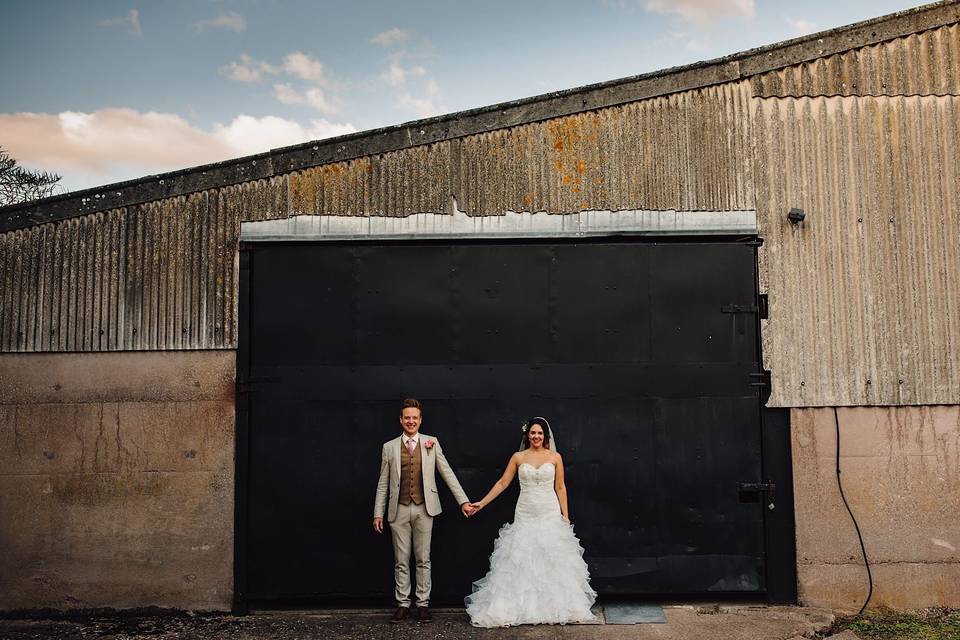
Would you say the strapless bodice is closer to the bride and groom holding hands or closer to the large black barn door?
the bride and groom holding hands

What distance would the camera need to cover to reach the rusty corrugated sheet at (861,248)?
20.2 ft

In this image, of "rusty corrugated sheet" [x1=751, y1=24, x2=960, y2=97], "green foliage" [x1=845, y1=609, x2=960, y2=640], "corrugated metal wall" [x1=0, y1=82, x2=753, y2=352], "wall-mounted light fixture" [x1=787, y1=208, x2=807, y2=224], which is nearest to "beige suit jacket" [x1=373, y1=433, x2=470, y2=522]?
"corrugated metal wall" [x1=0, y1=82, x2=753, y2=352]

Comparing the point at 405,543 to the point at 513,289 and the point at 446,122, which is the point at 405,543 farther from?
the point at 446,122

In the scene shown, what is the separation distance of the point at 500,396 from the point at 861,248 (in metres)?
3.45

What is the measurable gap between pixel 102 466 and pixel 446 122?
427cm

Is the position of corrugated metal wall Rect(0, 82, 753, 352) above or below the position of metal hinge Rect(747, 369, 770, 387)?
above

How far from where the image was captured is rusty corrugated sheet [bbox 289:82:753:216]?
20.6 feet

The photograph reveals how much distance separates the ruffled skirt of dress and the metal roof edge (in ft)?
11.4

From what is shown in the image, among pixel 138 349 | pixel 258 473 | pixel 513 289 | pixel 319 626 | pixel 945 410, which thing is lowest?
pixel 319 626

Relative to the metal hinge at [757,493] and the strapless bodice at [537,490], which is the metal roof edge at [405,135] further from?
the metal hinge at [757,493]

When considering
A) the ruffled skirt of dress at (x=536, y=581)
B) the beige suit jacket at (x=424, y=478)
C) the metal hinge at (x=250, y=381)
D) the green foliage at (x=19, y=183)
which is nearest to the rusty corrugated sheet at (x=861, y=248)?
the ruffled skirt of dress at (x=536, y=581)

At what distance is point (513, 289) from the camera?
249 inches

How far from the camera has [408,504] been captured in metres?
5.82

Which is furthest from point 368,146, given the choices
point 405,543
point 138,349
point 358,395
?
point 405,543
